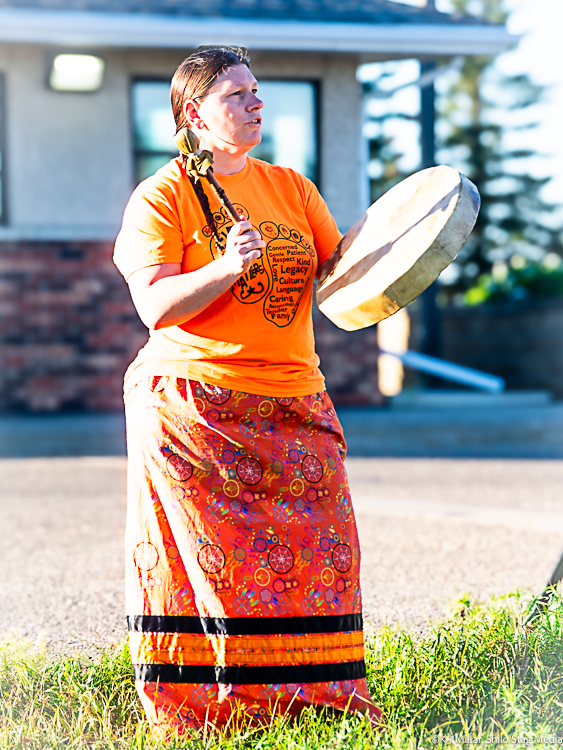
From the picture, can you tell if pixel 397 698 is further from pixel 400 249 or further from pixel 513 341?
pixel 513 341

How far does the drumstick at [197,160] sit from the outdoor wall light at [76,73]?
8.19 m

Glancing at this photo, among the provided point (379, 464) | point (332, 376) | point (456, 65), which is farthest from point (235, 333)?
point (456, 65)

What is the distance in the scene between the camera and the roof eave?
30.8 feet

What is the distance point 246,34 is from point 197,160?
8.12 meters

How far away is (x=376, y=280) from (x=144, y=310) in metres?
0.57

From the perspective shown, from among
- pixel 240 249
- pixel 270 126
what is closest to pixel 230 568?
pixel 240 249

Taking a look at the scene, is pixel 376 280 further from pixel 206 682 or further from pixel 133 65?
pixel 133 65

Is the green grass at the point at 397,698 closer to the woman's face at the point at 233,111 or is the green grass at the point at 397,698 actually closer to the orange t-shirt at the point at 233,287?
the orange t-shirt at the point at 233,287

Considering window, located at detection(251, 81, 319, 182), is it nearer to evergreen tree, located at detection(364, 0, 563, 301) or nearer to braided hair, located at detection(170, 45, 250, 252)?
braided hair, located at detection(170, 45, 250, 252)

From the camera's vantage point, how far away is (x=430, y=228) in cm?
224

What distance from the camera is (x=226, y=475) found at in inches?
89.9

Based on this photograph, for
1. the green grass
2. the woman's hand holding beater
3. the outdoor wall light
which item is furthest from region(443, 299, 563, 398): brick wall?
the woman's hand holding beater

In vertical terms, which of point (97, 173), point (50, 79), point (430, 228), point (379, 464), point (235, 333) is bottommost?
point (379, 464)

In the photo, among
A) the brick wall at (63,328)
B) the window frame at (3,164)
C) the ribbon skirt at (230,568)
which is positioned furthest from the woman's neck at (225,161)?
the window frame at (3,164)
